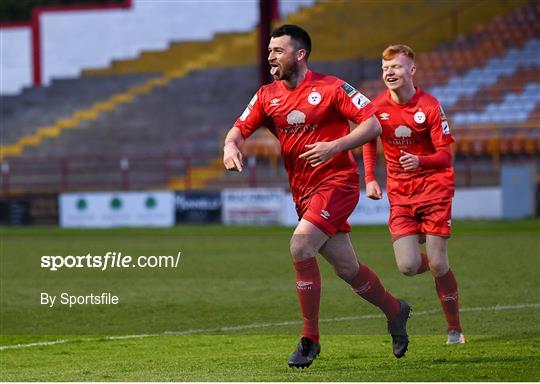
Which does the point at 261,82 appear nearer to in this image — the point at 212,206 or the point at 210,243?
the point at 212,206

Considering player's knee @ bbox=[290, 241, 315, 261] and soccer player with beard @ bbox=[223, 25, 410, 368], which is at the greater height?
soccer player with beard @ bbox=[223, 25, 410, 368]

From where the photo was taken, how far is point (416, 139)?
9.38 meters

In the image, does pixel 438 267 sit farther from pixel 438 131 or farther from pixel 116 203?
pixel 116 203

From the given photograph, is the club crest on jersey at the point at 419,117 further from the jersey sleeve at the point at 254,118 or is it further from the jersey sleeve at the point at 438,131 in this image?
the jersey sleeve at the point at 254,118

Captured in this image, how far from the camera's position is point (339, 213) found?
330 inches

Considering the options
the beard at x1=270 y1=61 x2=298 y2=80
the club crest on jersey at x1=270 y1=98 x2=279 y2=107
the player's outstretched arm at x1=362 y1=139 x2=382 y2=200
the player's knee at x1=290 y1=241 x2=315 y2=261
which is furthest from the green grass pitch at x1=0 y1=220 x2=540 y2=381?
the beard at x1=270 y1=61 x2=298 y2=80

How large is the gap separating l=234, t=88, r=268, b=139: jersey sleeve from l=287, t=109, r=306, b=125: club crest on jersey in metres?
0.24

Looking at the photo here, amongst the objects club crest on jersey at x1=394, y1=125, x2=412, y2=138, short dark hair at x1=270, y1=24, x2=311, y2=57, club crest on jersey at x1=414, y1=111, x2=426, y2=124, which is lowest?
club crest on jersey at x1=394, y1=125, x2=412, y2=138

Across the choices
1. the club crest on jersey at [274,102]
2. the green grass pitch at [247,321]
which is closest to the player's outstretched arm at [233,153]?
the club crest on jersey at [274,102]

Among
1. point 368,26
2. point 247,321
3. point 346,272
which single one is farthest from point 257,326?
point 368,26

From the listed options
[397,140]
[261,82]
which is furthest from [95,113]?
[397,140]

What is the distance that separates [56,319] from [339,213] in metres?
4.72

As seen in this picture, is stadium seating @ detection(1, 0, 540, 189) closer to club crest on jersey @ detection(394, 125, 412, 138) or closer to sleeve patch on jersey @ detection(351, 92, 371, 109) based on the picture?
club crest on jersey @ detection(394, 125, 412, 138)

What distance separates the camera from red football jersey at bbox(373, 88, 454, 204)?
930cm
